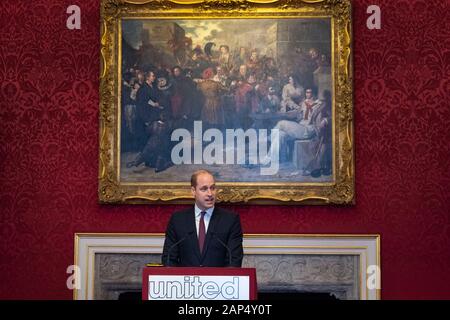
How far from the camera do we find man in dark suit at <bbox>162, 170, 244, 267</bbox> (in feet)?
15.2

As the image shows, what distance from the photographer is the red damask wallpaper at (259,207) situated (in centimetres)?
626

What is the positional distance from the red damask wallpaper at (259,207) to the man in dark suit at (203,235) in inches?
59.9

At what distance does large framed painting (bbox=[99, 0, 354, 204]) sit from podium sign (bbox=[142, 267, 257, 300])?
8.45 ft

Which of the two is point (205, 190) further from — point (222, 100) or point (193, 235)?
point (222, 100)

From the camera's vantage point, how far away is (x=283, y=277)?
624cm

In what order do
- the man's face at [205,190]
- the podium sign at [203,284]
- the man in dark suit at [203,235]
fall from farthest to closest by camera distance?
the man's face at [205,190]
the man in dark suit at [203,235]
the podium sign at [203,284]

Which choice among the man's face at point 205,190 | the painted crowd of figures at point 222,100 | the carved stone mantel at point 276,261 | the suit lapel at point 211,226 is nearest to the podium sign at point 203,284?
the suit lapel at point 211,226

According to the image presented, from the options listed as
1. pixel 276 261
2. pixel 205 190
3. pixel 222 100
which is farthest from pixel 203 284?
pixel 222 100

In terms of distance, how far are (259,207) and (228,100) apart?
3.24 ft

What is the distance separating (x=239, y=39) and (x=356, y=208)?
1821mm

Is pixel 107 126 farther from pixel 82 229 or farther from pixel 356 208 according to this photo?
pixel 356 208

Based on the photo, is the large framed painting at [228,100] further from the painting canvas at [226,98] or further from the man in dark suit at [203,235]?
the man in dark suit at [203,235]

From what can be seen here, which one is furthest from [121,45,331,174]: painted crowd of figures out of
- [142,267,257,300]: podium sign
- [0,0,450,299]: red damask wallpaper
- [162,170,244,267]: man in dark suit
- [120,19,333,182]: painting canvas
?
[142,267,257,300]: podium sign

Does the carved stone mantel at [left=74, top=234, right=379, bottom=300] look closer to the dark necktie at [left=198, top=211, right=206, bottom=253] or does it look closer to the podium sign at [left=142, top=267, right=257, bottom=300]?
the dark necktie at [left=198, top=211, right=206, bottom=253]
